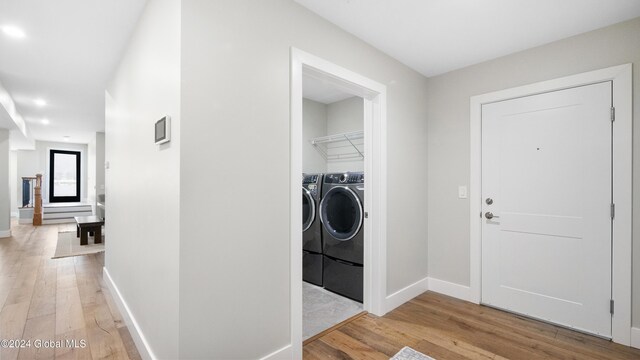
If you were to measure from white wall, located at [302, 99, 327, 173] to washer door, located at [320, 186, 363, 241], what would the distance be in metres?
1.11

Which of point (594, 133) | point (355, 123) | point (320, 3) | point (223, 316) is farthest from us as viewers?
point (355, 123)

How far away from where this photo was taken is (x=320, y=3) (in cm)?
192

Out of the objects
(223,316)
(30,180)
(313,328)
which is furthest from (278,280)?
(30,180)

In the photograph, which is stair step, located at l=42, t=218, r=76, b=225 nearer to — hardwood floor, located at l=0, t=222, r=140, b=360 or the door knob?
hardwood floor, located at l=0, t=222, r=140, b=360

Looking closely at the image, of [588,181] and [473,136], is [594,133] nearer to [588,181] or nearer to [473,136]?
[588,181]

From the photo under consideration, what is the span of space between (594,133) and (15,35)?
4.66 metres

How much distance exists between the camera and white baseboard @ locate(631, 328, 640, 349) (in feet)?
6.74

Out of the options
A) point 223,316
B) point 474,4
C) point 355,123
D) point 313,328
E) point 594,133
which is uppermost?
point 474,4

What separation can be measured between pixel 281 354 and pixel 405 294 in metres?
1.51

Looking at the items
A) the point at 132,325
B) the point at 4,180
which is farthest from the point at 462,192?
the point at 4,180

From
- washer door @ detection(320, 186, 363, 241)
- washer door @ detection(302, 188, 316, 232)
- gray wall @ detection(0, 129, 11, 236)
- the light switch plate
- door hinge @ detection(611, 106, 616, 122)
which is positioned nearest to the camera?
door hinge @ detection(611, 106, 616, 122)

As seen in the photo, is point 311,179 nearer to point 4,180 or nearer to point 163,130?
point 163,130

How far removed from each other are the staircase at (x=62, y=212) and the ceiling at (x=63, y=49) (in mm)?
4084

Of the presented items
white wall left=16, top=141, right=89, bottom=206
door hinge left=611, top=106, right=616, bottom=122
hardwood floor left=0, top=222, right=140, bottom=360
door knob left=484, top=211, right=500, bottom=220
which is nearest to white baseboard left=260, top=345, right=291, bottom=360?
hardwood floor left=0, top=222, right=140, bottom=360
